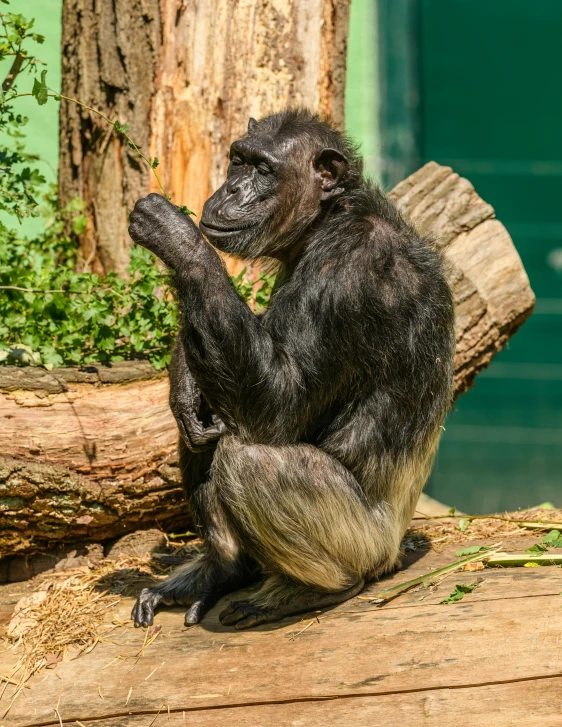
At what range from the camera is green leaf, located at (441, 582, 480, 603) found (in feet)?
14.0

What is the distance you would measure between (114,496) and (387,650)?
223 centimetres

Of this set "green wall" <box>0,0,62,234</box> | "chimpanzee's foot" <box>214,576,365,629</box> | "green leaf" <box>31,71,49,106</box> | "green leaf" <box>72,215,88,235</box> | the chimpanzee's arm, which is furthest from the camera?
"green wall" <box>0,0,62,234</box>

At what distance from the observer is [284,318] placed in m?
4.43

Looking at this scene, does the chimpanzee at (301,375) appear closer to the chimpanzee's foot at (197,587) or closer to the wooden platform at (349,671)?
the chimpanzee's foot at (197,587)

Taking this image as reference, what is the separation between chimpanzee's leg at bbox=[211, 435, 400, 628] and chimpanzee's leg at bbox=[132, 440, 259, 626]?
0.82ft

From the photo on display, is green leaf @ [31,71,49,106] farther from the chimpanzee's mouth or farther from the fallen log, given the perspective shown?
the fallen log

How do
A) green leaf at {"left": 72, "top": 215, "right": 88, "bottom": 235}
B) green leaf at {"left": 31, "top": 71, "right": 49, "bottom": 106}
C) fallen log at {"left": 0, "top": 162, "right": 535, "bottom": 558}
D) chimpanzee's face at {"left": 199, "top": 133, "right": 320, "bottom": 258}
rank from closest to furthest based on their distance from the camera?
green leaf at {"left": 31, "top": 71, "right": 49, "bottom": 106} < chimpanzee's face at {"left": 199, "top": 133, "right": 320, "bottom": 258} < fallen log at {"left": 0, "top": 162, "right": 535, "bottom": 558} < green leaf at {"left": 72, "top": 215, "right": 88, "bottom": 235}

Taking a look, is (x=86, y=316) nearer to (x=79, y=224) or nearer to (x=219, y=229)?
(x=219, y=229)

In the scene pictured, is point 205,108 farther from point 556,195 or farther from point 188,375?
point 556,195

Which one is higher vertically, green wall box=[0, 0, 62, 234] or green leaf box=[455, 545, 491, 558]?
green wall box=[0, 0, 62, 234]

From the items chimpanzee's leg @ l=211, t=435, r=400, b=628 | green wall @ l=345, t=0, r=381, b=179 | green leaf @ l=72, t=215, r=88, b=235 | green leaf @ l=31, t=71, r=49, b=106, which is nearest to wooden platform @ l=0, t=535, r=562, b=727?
chimpanzee's leg @ l=211, t=435, r=400, b=628

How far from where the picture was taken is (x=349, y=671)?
3.85 metres

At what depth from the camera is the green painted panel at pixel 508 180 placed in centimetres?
1034

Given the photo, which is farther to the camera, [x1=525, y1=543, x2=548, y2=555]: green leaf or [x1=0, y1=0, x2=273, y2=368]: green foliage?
[x1=0, y1=0, x2=273, y2=368]: green foliage
